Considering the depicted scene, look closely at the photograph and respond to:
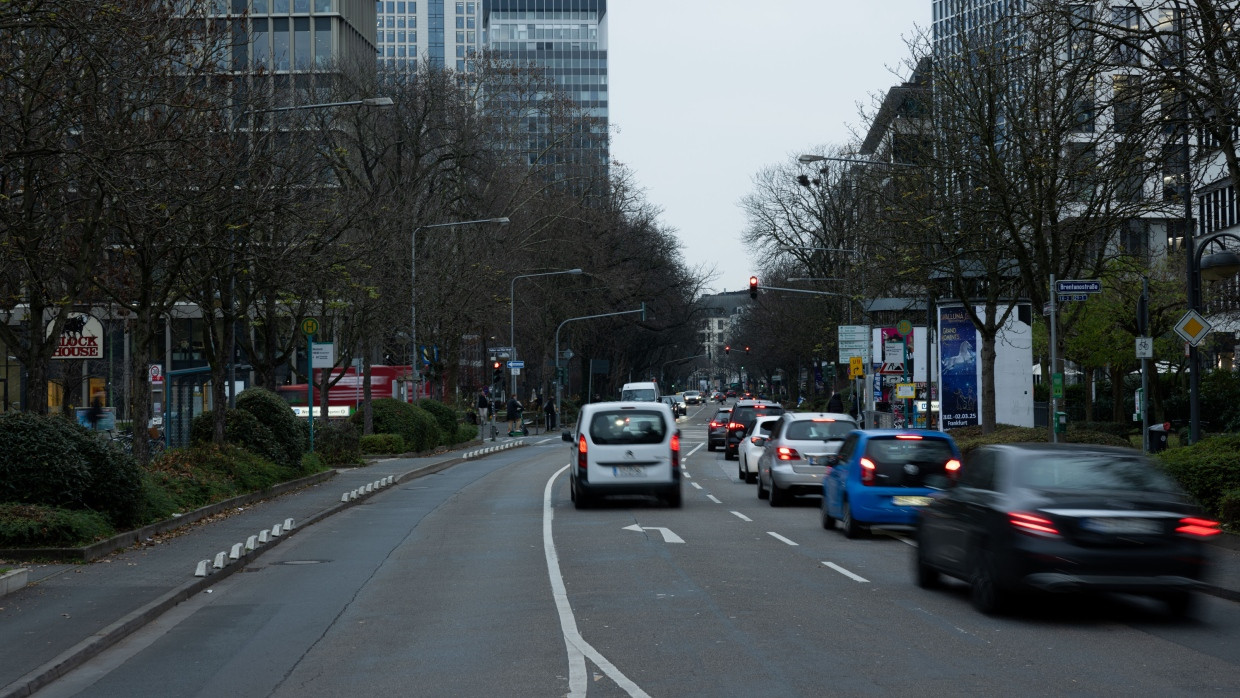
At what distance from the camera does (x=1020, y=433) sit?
1169 inches

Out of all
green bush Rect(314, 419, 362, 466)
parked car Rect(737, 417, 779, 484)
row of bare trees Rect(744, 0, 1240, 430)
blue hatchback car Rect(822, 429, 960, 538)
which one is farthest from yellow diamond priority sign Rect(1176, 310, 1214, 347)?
green bush Rect(314, 419, 362, 466)

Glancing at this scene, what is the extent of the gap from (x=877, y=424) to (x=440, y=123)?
68.6 feet

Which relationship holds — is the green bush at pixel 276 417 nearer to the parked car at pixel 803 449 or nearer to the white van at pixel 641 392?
the parked car at pixel 803 449

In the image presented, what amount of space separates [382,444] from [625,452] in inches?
877

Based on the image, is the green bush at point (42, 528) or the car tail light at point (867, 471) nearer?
the green bush at point (42, 528)

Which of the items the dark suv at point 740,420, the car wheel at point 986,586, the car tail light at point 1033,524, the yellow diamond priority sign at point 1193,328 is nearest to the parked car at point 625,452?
the yellow diamond priority sign at point 1193,328

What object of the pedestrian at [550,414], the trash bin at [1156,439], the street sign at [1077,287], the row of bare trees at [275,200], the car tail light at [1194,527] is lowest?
the pedestrian at [550,414]

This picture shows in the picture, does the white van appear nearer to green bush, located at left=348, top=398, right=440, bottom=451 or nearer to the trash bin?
green bush, located at left=348, top=398, right=440, bottom=451

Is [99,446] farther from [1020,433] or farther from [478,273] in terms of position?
[478,273]

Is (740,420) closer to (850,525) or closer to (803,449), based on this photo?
(803,449)

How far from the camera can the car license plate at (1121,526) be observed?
412 inches

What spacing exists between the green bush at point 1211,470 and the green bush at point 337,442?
24550 mm

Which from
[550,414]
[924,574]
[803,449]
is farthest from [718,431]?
[924,574]

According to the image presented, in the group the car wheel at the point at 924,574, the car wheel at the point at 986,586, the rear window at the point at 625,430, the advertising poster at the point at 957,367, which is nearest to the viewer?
the car wheel at the point at 986,586
